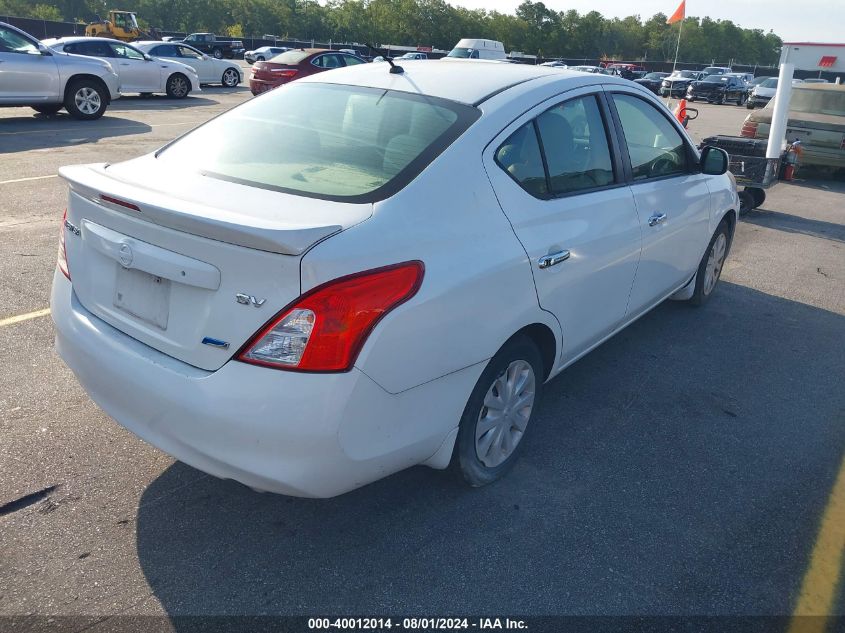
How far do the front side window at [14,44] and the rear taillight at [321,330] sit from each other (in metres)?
13.4

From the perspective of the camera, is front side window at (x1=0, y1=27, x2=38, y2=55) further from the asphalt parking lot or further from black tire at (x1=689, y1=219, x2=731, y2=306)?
black tire at (x1=689, y1=219, x2=731, y2=306)

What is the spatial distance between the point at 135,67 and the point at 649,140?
18043 mm

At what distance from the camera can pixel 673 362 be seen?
4840 millimetres

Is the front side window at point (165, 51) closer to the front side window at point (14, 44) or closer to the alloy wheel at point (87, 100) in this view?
the alloy wheel at point (87, 100)

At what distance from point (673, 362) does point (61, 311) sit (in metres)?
3.63

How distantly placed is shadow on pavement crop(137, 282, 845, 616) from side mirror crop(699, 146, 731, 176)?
1.57 m

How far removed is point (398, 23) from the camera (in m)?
101

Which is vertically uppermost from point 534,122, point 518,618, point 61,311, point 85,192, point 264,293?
point 534,122

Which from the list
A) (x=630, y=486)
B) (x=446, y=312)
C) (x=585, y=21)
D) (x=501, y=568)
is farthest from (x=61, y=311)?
(x=585, y=21)

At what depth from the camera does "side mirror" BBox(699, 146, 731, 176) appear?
4.86 meters

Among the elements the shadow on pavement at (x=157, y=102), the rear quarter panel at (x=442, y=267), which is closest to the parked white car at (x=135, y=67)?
the shadow on pavement at (x=157, y=102)

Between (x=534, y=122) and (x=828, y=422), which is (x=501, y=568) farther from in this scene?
(x=828, y=422)

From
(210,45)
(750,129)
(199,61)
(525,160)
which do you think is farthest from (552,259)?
(210,45)

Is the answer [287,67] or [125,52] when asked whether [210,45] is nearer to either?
[287,67]
